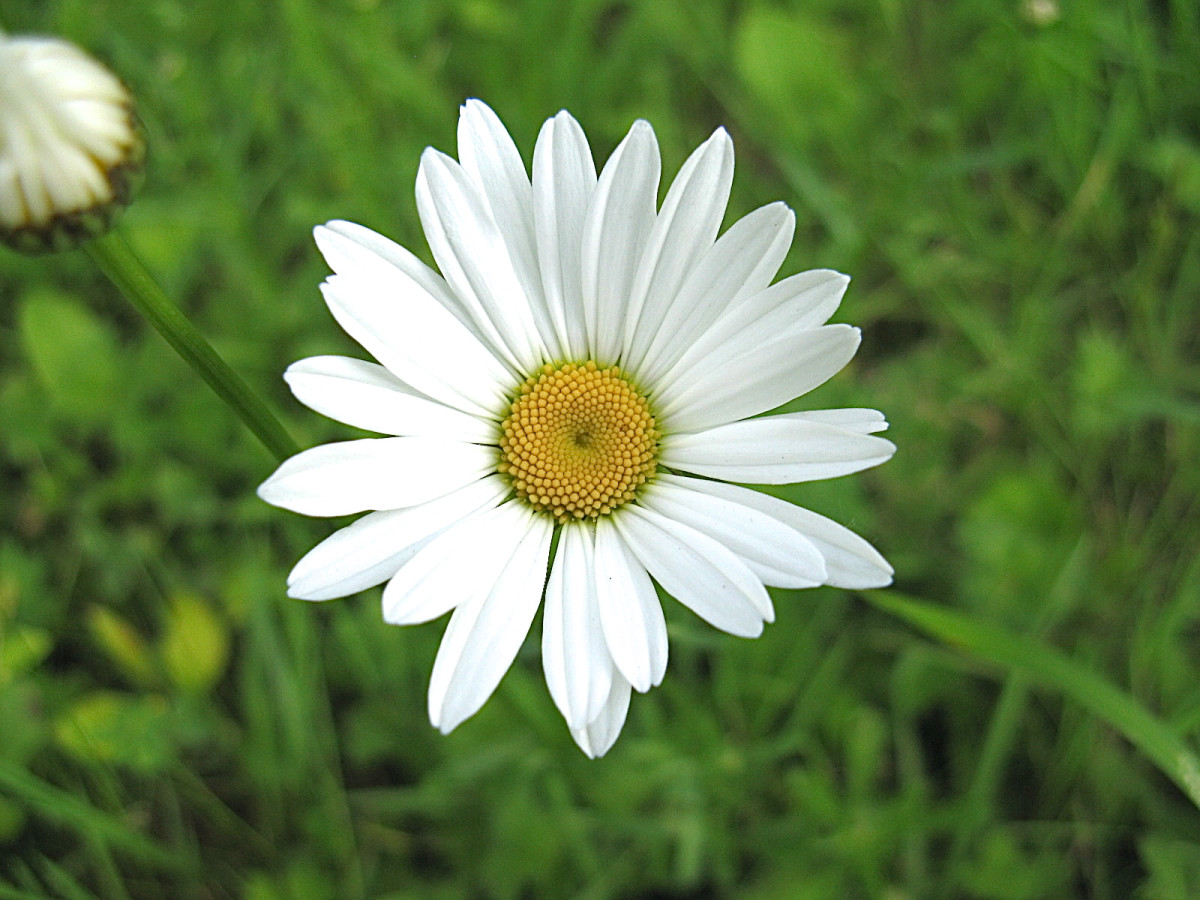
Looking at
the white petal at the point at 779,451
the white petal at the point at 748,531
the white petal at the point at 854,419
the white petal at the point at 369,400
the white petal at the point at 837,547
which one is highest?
the white petal at the point at 854,419

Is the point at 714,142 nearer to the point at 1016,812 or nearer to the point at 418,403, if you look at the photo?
the point at 418,403

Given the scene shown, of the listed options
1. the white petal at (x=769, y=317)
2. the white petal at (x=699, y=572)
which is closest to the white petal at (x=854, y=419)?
the white petal at (x=769, y=317)

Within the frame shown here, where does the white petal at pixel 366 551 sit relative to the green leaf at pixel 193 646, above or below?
above

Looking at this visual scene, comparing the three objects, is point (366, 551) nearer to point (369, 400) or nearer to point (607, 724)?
point (369, 400)

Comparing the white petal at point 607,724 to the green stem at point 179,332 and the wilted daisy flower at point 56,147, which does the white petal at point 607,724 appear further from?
the wilted daisy flower at point 56,147

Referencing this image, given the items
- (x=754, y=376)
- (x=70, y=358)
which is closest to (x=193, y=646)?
(x=70, y=358)

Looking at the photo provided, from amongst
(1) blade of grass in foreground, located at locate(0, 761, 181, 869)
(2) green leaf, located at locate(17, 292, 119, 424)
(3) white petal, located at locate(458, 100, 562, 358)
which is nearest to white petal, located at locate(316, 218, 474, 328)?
(3) white petal, located at locate(458, 100, 562, 358)
